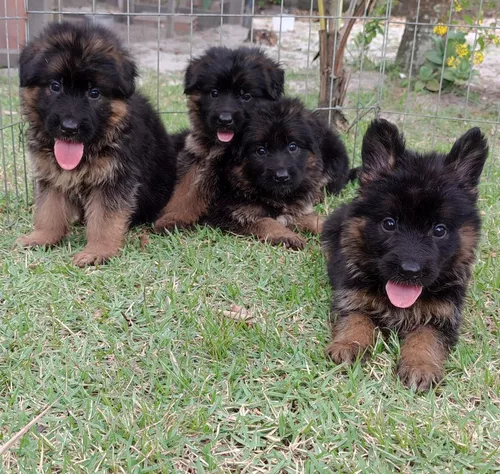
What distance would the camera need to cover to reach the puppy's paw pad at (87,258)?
142 inches

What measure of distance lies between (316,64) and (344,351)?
8.19 metres

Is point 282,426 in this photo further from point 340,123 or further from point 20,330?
point 340,123

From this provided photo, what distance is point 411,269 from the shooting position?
2580mm

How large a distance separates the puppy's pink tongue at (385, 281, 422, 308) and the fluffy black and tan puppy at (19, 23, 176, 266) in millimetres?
1772

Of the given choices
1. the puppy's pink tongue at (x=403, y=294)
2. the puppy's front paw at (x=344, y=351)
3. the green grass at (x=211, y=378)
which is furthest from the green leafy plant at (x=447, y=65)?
the puppy's front paw at (x=344, y=351)

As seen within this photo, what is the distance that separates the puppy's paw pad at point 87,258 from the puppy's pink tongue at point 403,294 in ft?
5.76

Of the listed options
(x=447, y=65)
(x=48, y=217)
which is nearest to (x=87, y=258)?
(x=48, y=217)

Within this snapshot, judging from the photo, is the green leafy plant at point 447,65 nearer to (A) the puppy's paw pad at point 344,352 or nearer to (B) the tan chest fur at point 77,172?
(B) the tan chest fur at point 77,172

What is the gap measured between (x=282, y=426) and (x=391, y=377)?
23.7 inches

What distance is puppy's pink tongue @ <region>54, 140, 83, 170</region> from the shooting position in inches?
142

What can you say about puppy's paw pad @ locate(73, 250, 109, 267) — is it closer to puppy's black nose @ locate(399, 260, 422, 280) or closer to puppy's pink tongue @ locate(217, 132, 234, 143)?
puppy's pink tongue @ locate(217, 132, 234, 143)

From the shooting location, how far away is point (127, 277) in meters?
3.48

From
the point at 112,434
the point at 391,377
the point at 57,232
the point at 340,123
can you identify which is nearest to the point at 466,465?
the point at 391,377

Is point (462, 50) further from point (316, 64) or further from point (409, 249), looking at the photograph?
point (409, 249)
